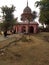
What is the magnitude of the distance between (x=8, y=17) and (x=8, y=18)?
356mm

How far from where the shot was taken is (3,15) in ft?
128

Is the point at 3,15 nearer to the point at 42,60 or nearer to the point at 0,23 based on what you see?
the point at 0,23

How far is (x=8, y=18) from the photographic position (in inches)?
1528

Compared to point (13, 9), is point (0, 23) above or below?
below

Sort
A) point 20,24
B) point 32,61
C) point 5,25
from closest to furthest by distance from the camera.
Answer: point 32,61
point 5,25
point 20,24

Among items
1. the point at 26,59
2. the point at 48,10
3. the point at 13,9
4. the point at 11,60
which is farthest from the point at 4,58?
the point at 13,9

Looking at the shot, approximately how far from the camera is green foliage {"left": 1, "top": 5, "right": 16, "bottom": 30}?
3822cm

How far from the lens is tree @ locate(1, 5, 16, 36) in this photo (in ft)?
125

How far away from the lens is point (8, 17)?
1539 inches

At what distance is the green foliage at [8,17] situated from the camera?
38.2 metres

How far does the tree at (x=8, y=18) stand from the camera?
38219 mm

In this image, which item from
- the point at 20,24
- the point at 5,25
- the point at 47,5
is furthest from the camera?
the point at 20,24

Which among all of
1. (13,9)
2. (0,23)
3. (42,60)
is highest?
(13,9)

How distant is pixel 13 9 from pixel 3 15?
239cm
